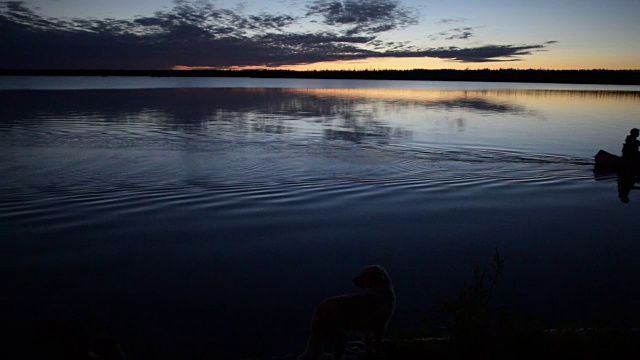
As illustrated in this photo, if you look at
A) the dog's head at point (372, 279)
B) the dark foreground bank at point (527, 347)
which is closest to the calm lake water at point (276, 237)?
the dark foreground bank at point (527, 347)

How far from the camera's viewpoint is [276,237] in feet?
34.7

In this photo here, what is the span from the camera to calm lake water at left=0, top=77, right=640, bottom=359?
7320 millimetres

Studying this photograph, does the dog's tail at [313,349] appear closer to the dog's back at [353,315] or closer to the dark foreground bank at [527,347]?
the dog's back at [353,315]

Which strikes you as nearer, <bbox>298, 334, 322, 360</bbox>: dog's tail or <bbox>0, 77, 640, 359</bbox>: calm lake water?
<bbox>298, 334, 322, 360</bbox>: dog's tail

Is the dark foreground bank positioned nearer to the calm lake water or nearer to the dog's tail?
the dog's tail

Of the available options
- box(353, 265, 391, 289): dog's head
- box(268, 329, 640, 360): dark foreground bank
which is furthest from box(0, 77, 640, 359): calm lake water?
box(353, 265, 391, 289): dog's head

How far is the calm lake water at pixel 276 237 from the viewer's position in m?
7.32

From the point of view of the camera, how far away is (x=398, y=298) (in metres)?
8.00

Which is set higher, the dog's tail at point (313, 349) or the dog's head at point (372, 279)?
the dog's head at point (372, 279)

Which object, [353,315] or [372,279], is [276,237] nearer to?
[372,279]

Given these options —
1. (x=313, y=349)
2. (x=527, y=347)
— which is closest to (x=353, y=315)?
(x=313, y=349)

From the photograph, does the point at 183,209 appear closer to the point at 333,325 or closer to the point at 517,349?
the point at 333,325

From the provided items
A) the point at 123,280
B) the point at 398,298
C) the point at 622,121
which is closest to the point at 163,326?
the point at 123,280

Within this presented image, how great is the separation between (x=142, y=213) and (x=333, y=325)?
8406mm
